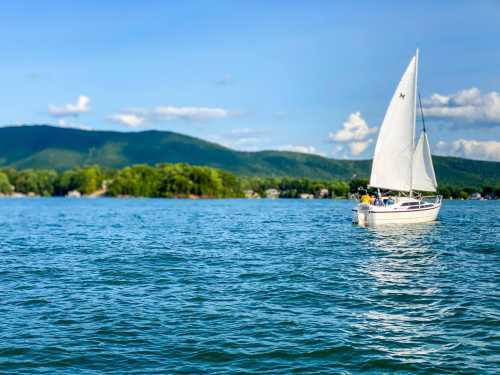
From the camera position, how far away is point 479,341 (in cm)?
1666

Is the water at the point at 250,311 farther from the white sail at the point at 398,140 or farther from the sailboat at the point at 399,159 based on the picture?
the white sail at the point at 398,140

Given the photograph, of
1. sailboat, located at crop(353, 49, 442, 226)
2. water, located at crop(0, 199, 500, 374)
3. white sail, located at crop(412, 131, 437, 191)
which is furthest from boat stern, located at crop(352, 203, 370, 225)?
water, located at crop(0, 199, 500, 374)

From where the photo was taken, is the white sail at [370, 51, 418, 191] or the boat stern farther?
the white sail at [370, 51, 418, 191]

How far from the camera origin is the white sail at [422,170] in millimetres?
66188

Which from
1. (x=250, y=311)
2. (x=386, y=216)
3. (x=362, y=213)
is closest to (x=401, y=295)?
(x=250, y=311)

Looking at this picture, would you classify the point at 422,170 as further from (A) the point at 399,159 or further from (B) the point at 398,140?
(B) the point at 398,140

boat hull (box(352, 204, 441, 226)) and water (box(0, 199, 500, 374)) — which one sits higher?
boat hull (box(352, 204, 441, 226))

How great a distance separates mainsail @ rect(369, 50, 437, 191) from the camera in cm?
6322

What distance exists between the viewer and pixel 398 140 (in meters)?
63.7

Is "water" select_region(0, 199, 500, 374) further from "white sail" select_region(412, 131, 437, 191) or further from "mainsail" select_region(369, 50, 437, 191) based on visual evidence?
"white sail" select_region(412, 131, 437, 191)

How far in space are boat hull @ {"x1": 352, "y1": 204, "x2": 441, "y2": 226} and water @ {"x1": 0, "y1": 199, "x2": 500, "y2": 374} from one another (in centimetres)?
2047

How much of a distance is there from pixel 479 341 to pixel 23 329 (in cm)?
1428

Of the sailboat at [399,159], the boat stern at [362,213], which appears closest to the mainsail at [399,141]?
the sailboat at [399,159]

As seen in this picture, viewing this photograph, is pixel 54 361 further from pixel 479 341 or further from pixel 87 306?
pixel 479 341
